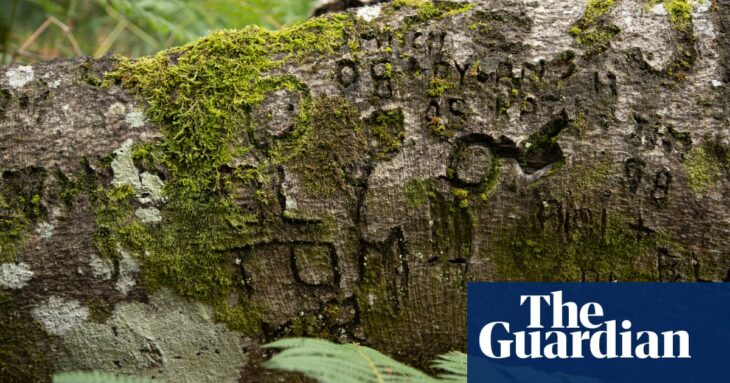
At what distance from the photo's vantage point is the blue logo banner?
6.89 ft

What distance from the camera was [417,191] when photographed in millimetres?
2105

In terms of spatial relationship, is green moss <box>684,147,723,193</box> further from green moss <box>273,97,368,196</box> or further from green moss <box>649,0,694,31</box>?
green moss <box>273,97,368,196</box>

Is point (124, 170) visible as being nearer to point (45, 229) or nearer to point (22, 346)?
point (45, 229)

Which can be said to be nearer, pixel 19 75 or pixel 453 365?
pixel 453 365

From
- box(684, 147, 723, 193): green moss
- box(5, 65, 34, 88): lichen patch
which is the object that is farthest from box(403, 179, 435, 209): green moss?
box(5, 65, 34, 88): lichen patch

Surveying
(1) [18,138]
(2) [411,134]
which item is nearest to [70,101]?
(1) [18,138]

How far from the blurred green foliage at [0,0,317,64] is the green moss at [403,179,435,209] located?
72.6 inches

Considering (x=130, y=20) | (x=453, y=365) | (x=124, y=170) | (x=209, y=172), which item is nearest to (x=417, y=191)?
(x=453, y=365)

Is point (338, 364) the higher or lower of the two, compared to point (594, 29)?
lower

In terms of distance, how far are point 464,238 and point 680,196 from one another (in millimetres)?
646

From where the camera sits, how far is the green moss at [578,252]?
211 centimetres

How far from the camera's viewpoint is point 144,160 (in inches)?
81.9

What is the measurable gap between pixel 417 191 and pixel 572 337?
0.66 metres

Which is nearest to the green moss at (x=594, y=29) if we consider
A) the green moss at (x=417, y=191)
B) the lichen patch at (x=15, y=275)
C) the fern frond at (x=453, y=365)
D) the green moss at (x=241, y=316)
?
the green moss at (x=417, y=191)
